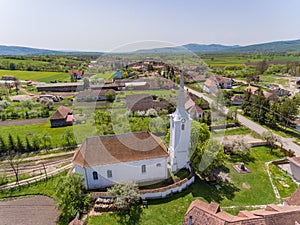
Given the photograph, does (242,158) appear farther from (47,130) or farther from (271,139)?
(47,130)

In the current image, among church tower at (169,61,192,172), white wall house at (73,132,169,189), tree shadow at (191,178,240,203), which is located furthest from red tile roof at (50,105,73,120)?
tree shadow at (191,178,240,203)

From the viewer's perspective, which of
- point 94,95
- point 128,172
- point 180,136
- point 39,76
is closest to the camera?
point 128,172

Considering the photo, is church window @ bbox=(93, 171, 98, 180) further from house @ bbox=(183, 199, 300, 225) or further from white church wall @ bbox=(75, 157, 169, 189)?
house @ bbox=(183, 199, 300, 225)

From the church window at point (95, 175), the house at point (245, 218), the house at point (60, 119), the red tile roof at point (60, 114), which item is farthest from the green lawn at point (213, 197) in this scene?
the red tile roof at point (60, 114)

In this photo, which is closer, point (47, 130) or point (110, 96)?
point (47, 130)

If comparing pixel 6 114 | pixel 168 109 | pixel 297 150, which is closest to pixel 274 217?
pixel 297 150

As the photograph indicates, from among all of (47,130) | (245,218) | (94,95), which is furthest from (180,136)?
(94,95)

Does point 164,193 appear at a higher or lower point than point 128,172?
lower

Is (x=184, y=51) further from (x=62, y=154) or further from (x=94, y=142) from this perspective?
(x=62, y=154)
